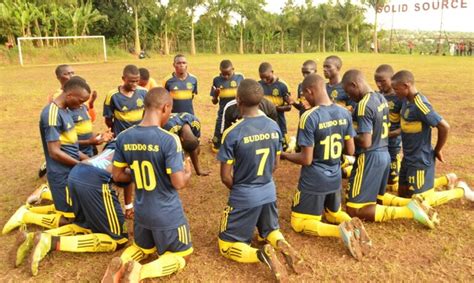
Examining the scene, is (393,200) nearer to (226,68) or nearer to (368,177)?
(368,177)

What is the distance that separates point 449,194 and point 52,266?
547cm

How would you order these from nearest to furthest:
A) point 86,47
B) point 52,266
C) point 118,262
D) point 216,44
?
point 118,262
point 52,266
point 86,47
point 216,44

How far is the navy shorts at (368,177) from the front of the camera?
539 cm

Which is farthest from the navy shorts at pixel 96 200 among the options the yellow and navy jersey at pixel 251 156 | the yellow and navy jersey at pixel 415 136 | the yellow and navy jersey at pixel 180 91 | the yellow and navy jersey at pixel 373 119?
the yellow and navy jersey at pixel 415 136

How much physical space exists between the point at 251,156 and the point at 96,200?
1.92m

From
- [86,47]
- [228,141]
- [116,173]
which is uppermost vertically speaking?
[86,47]

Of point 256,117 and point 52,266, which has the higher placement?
point 256,117

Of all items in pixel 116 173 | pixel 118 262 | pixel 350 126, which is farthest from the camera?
pixel 350 126

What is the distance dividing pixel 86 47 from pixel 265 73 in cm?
3287

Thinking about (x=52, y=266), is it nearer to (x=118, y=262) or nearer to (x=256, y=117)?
(x=118, y=262)

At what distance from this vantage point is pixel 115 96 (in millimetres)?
6941

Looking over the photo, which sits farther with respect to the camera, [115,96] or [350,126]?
[115,96]

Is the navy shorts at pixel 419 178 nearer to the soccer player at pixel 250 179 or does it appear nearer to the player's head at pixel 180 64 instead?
the soccer player at pixel 250 179

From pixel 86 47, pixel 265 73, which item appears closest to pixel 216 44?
pixel 86 47
